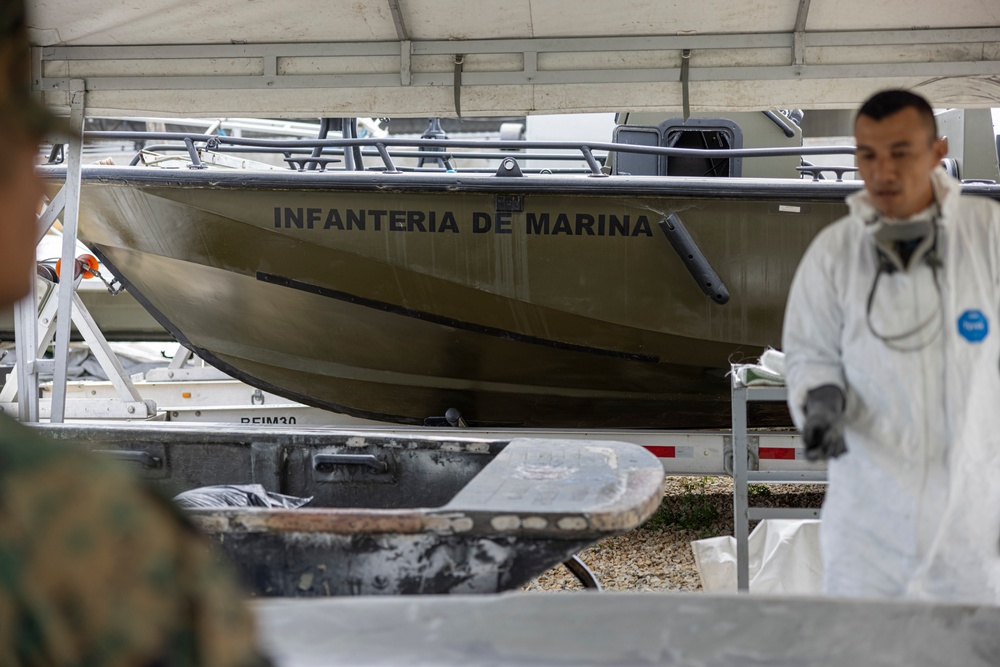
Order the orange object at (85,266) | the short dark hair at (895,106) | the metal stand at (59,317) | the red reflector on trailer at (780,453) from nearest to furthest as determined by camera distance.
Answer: the short dark hair at (895,106) < the metal stand at (59,317) < the red reflector on trailer at (780,453) < the orange object at (85,266)

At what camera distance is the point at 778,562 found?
370 cm

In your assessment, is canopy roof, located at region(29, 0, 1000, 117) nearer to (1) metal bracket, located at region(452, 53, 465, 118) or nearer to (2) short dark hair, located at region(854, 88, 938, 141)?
(1) metal bracket, located at region(452, 53, 465, 118)

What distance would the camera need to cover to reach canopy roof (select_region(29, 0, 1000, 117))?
11.0ft

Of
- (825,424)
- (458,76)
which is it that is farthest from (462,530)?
(458,76)

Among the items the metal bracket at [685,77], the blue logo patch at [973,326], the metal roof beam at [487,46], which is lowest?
the blue logo patch at [973,326]

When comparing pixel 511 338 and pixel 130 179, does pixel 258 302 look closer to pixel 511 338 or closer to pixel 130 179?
pixel 130 179

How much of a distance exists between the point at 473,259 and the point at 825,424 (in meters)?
3.29

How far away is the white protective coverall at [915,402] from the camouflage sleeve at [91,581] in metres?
1.49

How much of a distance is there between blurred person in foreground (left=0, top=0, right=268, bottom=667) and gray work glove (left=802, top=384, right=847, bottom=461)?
139 cm

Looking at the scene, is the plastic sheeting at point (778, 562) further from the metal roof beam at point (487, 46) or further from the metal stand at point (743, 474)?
the metal roof beam at point (487, 46)

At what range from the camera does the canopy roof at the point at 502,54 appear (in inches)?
132

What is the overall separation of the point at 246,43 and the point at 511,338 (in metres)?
2.25

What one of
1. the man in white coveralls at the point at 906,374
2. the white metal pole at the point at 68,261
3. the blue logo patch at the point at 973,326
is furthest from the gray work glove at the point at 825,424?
the white metal pole at the point at 68,261

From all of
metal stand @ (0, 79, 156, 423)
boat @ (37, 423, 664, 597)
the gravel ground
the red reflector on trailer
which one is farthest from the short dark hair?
metal stand @ (0, 79, 156, 423)
